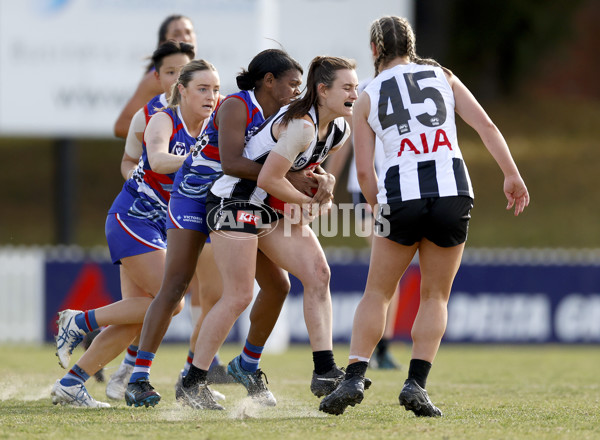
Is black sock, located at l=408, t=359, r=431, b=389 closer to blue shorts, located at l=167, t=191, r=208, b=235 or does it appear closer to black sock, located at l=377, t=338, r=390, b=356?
blue shorts, located at l=167, t=191, r=208, b=235

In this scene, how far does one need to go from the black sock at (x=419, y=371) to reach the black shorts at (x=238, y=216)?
1.02 metres

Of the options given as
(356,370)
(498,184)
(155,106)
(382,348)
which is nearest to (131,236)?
(155,106)

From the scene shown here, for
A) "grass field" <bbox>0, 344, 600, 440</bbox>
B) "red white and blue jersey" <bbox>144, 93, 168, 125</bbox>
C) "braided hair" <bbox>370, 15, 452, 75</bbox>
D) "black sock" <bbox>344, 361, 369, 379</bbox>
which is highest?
"braided hair" <bbox>370, 15, 452, 75</bbox>

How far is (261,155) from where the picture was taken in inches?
193

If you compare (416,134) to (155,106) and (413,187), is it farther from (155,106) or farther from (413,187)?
(155,106)

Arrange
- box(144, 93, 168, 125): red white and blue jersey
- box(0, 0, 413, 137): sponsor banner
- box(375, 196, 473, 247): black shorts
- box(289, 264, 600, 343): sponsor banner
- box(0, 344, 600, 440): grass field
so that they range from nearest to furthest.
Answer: box(0, 344, 600, 440): grass field < box(375, 196, 473, 247): black shorts < box(144, 93, 168, 125): red white and blue jersey < box(289, 264, 600, 343): sponsor banner < box(0, 0, 413, 137): sponsor banner

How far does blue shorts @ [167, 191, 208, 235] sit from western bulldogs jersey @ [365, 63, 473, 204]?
3.16 ft

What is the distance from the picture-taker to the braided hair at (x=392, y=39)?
191 inches

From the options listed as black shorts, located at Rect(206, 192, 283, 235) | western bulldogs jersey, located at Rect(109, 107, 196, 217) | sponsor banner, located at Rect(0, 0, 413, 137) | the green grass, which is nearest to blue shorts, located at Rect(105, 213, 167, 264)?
western bulldogs jersey, located at Rect(109, 107, 196, 217)

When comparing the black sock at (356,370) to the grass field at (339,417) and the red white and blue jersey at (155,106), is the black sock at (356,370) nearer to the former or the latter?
the grass field at (339,417)

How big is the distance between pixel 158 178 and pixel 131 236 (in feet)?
1.26

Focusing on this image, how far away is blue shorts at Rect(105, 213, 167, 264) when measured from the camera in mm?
5379

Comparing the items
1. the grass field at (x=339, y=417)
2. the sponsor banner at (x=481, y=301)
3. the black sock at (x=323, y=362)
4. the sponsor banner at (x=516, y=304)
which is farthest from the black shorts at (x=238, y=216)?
the sponsor banner at (x=516, y=304)

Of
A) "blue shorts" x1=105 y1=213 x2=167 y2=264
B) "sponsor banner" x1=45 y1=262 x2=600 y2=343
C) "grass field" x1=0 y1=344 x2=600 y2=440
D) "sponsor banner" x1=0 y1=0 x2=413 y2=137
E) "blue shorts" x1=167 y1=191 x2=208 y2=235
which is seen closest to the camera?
"grass field" x1=0 y1=344 x2=600 y2=440
